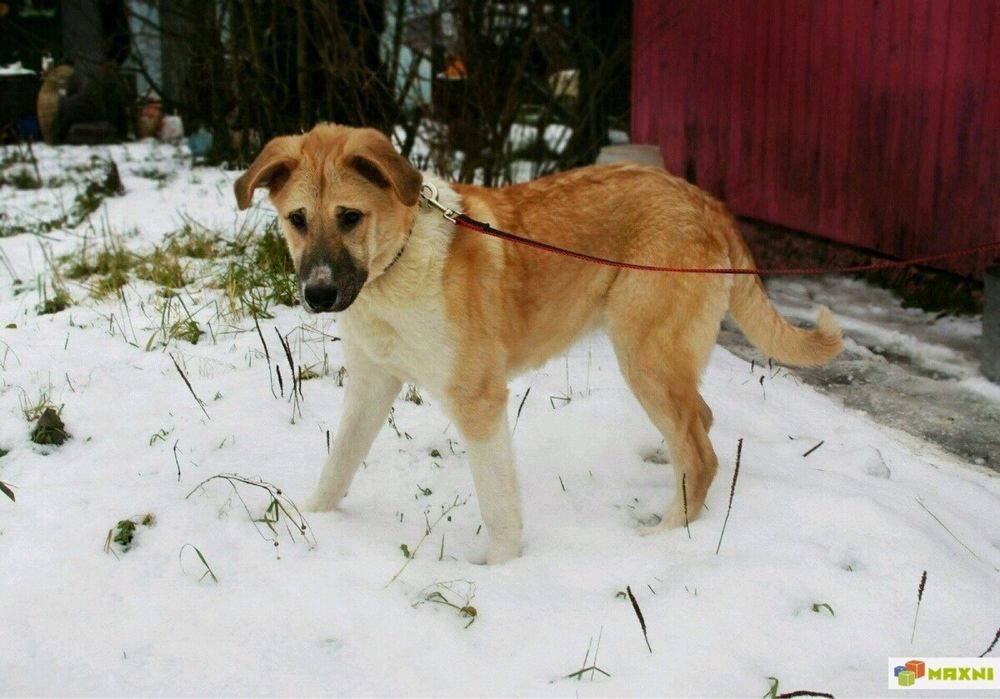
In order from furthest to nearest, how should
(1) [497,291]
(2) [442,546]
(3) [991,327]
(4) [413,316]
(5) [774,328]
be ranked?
(3) [991,327], (5) [774,328], (1) [497,291], (2) [442,546], (4) [413,316]

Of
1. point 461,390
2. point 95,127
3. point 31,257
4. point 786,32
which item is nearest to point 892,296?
point 786,32

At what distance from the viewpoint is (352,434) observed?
349 centimetres

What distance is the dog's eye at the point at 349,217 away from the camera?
2980mm

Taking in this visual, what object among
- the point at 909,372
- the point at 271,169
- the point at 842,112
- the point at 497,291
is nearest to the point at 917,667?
the point at 497,291

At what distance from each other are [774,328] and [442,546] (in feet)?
4.92

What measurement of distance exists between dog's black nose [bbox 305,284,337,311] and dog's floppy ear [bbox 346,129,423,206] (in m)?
0.40

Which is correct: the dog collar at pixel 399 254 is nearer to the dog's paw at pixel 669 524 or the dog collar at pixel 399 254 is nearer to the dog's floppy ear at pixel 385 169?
the dog's floppy ear at pixel 385 169

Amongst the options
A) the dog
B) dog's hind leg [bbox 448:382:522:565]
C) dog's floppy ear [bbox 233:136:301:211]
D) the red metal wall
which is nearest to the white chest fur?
the dog

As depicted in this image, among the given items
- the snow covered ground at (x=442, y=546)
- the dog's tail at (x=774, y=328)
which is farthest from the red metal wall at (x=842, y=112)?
the dog's tail at (x=774, y=328)

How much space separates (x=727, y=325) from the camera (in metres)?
6.33

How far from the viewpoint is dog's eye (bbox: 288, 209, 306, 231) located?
9.84 feet

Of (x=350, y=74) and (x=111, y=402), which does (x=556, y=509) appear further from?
(x=350, y=74)

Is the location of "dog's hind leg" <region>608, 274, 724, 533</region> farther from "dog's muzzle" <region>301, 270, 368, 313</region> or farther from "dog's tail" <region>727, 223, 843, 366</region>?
"dog's muzzle" <region>301, 270, 368, 313</region>

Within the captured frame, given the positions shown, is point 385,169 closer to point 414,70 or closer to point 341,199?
point 341,199
